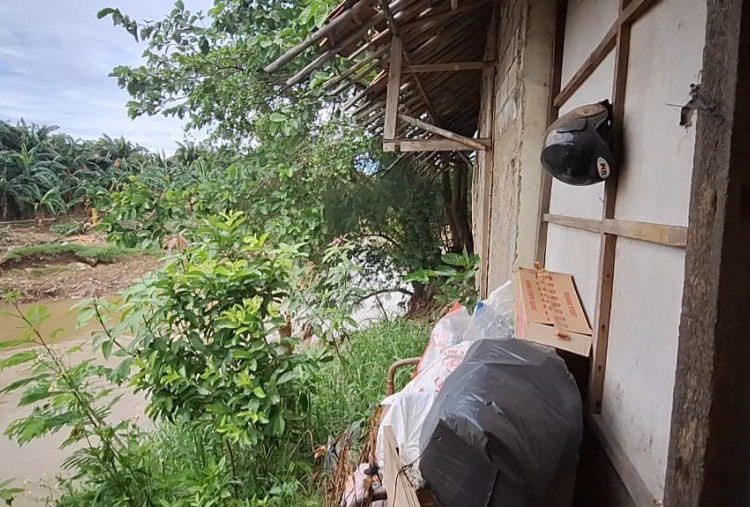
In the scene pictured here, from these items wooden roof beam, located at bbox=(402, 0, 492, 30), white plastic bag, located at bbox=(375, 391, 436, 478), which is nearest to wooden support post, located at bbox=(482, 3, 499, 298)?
wooden roof beam, located at bbox=(402, 0, 492, 30)

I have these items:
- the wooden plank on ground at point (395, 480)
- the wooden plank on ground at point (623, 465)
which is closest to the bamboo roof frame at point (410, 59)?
the wooden plank on ground at point (395, 480)

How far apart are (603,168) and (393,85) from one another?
6.81 ft

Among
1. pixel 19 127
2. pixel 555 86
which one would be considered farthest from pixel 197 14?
pixel 19 127

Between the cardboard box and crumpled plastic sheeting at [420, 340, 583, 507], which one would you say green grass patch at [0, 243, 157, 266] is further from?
Answer: crumpled plastic sheeting at [420, 340, 583, 507]

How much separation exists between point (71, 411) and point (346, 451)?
1.34 metres

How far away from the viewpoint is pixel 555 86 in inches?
88.4

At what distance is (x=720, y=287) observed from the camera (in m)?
0.63

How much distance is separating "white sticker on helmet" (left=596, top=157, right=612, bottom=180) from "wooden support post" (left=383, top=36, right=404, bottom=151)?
2.04 m

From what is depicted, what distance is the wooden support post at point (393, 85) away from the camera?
3025 millimetres

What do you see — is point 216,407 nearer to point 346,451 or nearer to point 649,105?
point 346,451

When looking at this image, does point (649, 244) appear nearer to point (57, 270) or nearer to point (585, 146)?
point (585, 146)

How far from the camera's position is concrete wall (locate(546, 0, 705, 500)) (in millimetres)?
953

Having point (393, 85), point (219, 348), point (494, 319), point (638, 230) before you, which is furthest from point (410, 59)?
point (638, 230)

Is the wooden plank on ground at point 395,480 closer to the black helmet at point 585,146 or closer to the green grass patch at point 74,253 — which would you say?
the black helmet at point 585,146
